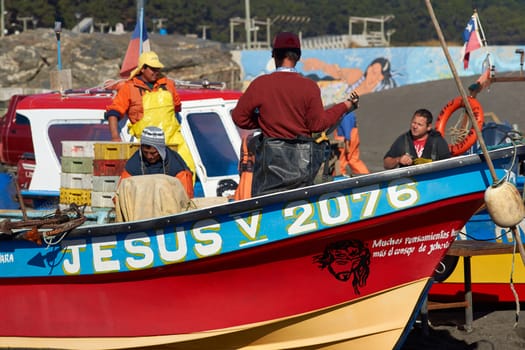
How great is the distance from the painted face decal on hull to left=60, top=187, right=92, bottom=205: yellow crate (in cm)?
257

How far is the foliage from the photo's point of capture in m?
66.8

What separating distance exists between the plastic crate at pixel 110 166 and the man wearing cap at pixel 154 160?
1.22 feet

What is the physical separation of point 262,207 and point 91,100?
14.2ft

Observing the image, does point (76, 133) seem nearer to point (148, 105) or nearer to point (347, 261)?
Answer: point (148, 105)

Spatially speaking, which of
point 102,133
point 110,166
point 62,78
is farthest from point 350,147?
point 110,166

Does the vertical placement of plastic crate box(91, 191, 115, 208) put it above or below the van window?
below

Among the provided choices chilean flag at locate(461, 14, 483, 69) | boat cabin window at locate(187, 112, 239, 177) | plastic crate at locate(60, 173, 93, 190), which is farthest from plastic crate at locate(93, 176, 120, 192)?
chilean flag at locate(461, 14, 483, 69)

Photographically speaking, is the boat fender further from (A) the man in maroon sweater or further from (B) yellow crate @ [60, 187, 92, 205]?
(B) yellow crate @ [60, 187, 92, 205]

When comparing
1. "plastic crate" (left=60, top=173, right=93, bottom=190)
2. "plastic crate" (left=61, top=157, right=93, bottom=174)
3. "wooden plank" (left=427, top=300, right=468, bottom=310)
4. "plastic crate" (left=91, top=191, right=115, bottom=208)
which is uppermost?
"plastic crate" (left=61, top=157, right=93, bottom=174)

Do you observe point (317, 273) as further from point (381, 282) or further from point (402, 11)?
point (402, 11)

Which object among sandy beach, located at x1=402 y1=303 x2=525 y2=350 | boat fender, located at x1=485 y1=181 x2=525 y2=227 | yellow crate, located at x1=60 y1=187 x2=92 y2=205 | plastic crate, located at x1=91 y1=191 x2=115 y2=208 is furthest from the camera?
yellow crate, located at x1=60 y1=187 x2=92 y2=205

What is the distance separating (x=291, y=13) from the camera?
9206 cm

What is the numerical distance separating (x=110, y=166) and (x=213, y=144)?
79.9 inches

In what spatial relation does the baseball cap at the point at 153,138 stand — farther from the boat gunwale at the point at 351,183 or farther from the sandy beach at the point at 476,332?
the sandy beach at the point at 476,332
